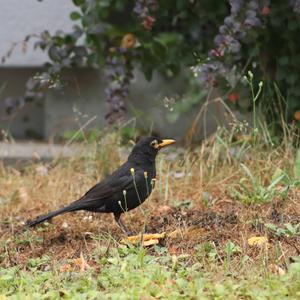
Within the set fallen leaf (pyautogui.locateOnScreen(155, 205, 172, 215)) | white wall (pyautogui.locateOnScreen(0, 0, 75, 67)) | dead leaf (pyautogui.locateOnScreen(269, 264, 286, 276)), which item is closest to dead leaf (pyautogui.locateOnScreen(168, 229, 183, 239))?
fallen leaf (pyautogui.locateOnScreen(155, 205, 172, 215))

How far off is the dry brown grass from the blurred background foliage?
1.57 feet

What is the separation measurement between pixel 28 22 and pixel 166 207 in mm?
2700

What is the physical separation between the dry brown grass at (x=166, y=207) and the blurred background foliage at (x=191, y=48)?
1.57 feet

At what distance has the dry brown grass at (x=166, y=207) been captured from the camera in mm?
5352

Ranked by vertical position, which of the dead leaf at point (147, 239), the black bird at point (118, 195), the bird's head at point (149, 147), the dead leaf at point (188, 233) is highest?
the bird's head at point (149, 147)

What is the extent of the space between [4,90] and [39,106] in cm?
33

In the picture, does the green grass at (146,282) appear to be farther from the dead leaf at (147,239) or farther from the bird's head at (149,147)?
the bird's head at (149,147)

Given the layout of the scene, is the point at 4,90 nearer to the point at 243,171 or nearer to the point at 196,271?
the point at 243,171

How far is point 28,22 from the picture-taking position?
809 cm

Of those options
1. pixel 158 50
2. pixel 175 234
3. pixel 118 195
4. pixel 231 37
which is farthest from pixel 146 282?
pixel 158 50

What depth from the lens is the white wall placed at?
8016mm

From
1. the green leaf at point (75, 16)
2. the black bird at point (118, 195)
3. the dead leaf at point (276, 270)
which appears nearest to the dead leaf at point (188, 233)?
the black bird at point (118, 195)

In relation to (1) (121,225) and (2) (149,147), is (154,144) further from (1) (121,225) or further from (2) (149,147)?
(1) (121,225)

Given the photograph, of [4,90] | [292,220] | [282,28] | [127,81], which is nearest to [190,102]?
[127,81]
